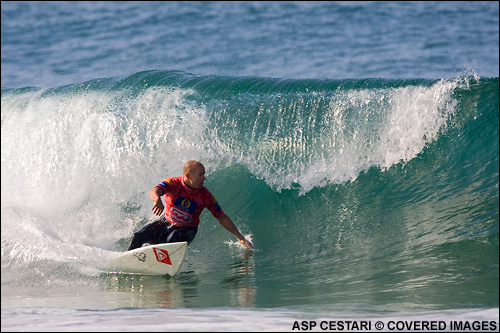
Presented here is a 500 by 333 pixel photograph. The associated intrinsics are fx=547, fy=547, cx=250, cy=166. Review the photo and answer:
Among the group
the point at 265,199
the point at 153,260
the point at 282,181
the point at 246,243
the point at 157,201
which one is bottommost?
the point at 153,260

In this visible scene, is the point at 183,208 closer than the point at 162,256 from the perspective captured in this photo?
No

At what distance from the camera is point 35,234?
6.95 metres

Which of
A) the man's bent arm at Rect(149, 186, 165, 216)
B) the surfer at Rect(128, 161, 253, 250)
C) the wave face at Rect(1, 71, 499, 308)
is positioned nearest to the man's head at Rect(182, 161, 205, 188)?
the surfer at Rect(128, 161, 253, 250)

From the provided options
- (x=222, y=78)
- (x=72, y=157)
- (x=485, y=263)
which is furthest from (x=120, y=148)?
(x=485, y=263)

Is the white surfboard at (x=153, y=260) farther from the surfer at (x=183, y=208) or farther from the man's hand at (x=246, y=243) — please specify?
the man's hand at (x=246, y=243)

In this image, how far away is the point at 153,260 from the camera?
5844 mm

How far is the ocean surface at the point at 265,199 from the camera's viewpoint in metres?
4.75

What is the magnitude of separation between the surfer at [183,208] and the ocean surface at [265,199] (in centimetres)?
46

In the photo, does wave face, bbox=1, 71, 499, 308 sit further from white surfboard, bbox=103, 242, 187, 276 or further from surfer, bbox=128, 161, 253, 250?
surfer, bbox=128, 161, 253, 250

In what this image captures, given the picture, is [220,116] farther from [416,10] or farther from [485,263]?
[416,10]

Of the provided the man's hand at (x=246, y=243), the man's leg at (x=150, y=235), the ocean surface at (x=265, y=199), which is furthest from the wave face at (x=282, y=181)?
the man's leg at (x=150, y=235)

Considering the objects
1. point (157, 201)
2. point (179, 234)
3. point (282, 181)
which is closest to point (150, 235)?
point (179, 234)

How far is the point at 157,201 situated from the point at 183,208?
64 centimetres

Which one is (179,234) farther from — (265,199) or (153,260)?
(265,199)
